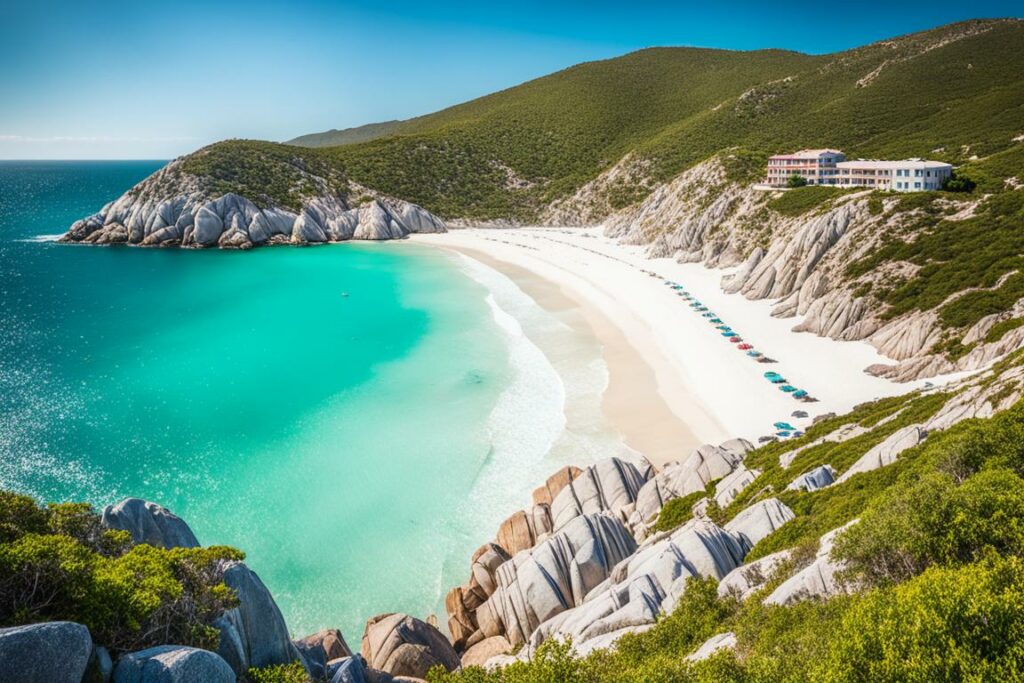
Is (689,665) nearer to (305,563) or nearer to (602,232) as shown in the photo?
(305,563)

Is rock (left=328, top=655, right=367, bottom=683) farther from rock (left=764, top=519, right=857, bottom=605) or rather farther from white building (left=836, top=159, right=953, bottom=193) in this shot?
white building (left=836, top=159, right=953, bottom=193)

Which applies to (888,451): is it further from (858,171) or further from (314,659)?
(858,171)

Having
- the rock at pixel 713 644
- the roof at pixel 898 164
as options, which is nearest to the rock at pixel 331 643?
the rock at pixel 713 644

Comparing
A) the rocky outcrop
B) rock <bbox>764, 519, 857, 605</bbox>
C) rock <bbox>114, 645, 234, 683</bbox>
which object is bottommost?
rock <bbox>764, 519, 857, 605</bbox>

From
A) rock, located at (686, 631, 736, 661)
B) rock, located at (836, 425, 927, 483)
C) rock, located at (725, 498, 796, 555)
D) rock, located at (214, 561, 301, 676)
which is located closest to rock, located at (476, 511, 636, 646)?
rock, located at (725, 498, 796, 555)

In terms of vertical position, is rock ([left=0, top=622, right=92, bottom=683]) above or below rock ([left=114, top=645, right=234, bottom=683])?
above

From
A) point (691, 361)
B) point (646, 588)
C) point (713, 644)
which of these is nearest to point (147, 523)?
point (646, 588)

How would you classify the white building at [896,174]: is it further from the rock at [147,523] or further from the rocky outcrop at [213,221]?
the rocky outcrop at [213,221]

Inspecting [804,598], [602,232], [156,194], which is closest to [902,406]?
[804,598]
